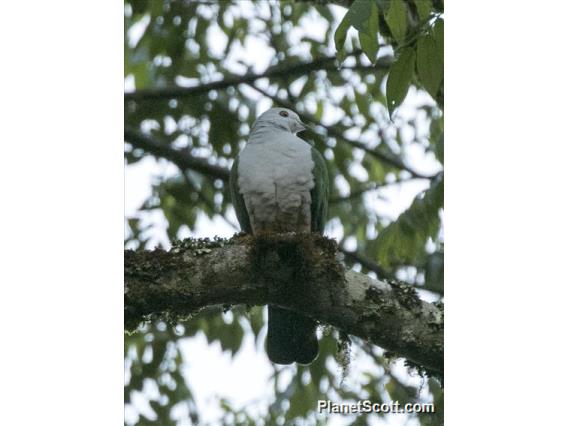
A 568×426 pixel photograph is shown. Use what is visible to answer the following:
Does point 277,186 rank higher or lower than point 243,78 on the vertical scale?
lower

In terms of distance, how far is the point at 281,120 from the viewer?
417 centimetres

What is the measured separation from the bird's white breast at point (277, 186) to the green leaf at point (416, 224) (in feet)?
1.37

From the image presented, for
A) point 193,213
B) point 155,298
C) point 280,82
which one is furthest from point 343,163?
point 155,298

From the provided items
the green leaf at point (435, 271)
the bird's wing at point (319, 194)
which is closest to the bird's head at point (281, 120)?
the bird's wing at point (319, 194)

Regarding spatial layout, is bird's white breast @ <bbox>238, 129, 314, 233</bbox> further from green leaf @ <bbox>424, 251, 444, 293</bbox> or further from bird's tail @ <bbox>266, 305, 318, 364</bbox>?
green leaf @ <bbox>424, 251, 444, 293</bbox>

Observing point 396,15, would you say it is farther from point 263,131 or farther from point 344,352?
point 344,352

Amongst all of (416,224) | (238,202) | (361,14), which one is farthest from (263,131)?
(361,14)

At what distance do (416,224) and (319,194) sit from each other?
0.49 meters

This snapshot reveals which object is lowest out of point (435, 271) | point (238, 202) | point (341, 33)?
point (435, 271)

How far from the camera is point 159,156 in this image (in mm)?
4676

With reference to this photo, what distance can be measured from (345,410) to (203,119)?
2.24m

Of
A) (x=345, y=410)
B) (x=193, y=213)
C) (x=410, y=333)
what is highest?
(x=193, y=213)

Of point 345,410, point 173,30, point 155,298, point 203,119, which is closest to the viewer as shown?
point 155,298

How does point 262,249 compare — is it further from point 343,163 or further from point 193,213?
point 343,163
